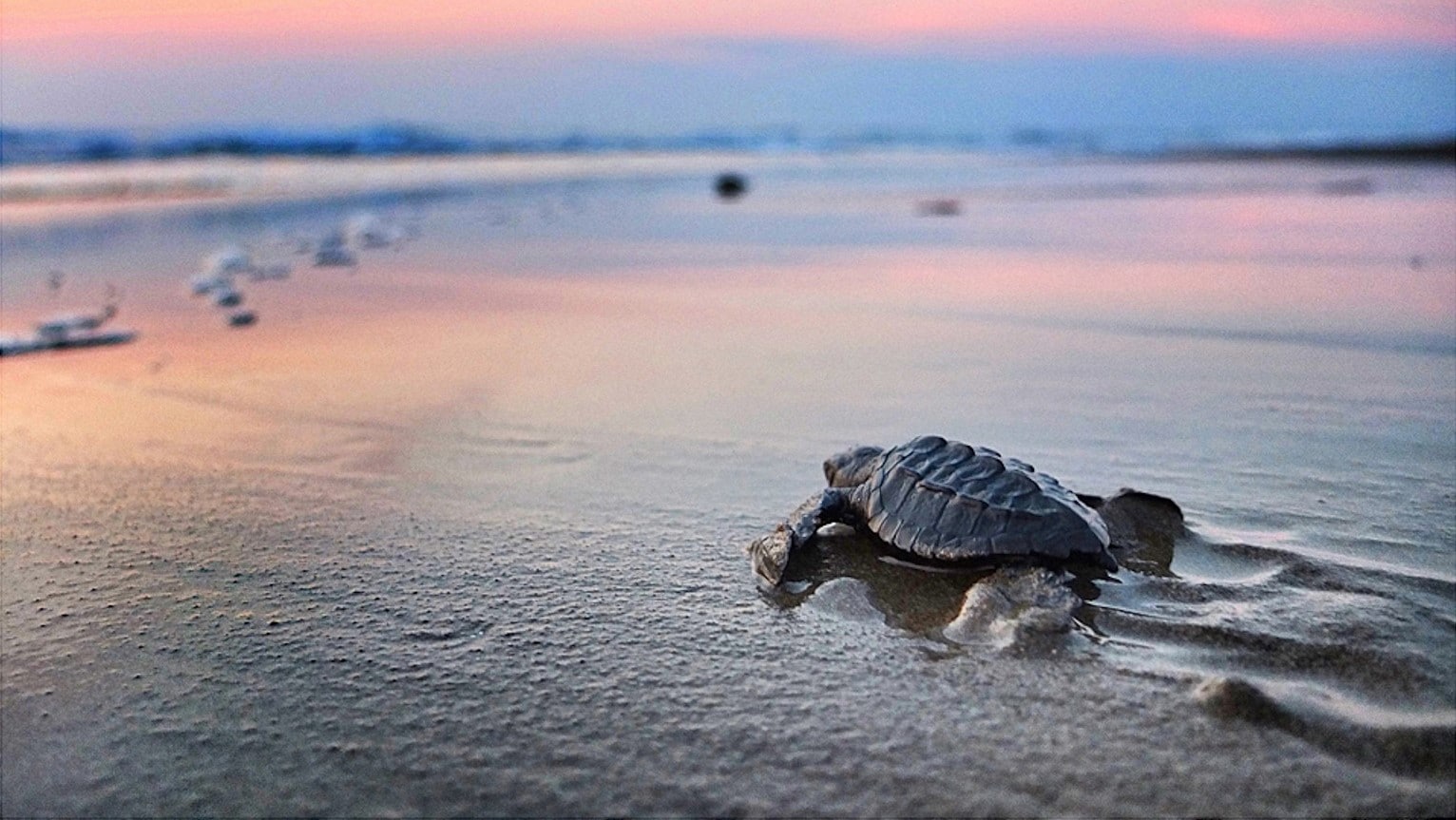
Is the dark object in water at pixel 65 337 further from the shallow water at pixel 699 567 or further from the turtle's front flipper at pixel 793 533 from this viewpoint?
the turtle's front flipper at pixel 793 533

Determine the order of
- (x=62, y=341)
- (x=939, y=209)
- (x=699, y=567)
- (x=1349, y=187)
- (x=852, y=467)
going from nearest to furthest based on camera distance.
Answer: (x=699, y=567) < (x=852, y=467) < (x=62, y=341) < (x=939, y=209) < (x=1349, y=187)

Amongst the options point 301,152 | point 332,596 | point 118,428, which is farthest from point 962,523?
point 301,152

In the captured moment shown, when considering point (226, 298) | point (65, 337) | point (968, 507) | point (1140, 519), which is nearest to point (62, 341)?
point (65, 337)

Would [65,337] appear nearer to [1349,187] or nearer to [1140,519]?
[1140,519]

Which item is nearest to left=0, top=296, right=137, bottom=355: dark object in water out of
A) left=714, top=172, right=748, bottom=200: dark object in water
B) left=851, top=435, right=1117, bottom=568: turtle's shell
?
left=851, top=435, right=1117, bottom=568: turtle's shell

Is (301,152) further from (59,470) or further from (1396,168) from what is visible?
(59,470)

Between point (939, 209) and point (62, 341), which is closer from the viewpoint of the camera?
point (62, 341)

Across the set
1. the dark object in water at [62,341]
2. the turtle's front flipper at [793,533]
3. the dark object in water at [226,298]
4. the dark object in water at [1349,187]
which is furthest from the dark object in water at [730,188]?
Result: the turtle's front flipper at [793,533]
